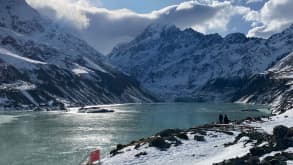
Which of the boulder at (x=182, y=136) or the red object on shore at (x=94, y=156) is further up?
the boulder at (x=182, y=136)

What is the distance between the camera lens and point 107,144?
114 meters

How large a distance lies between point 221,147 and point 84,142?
2323 inches

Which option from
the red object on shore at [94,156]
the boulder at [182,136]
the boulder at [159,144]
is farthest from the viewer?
the boulder at [182,136]

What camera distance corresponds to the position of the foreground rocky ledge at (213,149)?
5636 cm

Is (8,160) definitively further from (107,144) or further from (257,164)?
(257,164)

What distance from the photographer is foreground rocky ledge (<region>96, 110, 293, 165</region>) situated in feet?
185

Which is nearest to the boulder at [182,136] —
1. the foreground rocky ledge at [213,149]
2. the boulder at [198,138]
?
the foreground rocky ledge at [213,149]

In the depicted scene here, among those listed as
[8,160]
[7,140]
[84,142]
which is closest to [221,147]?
[8,160]

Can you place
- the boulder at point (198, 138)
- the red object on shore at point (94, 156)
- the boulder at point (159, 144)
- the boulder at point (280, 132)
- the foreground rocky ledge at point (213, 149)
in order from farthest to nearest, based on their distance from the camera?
1. the boulder at point (198, 138)
2. the boulder at point (159, 144)
3. the boulder at point (280, 132)
4. the red object on shore at point (94, 156)
5. the foreground rocky ledge at point (213, 149)

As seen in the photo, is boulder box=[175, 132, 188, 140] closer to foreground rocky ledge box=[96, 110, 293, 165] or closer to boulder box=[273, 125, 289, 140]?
foreground rocky ledge box=[96, 110, 293, 165]

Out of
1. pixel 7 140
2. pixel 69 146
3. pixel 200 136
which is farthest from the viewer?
pixel 7 140

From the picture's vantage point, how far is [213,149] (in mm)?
66188

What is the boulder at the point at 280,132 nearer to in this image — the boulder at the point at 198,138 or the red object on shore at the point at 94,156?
the boulder at the point at 198,138

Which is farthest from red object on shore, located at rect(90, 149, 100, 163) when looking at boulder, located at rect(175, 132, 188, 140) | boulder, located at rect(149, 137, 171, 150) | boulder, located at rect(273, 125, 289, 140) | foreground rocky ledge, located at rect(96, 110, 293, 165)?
boulder, located at rect(273, 125, 289, 140)
